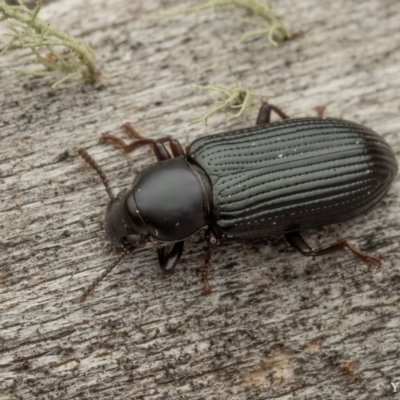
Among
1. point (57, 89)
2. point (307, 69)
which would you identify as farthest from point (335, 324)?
point (57, 89)

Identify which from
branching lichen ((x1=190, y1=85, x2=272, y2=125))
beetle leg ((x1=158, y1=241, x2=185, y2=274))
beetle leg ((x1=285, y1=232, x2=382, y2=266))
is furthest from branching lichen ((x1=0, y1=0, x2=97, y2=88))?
beetle leg ((x1=285, y1=232, x2=382, y2=266))

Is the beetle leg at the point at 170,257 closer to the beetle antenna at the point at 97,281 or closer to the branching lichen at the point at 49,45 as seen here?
the beetle antenna at the point at 97,281

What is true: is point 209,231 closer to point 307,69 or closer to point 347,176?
point 347,176

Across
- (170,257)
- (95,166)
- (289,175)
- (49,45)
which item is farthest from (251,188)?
(49,45)

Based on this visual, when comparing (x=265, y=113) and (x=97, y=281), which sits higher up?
(x=265, y=113)

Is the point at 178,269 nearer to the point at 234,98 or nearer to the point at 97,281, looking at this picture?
the point at 97,281
